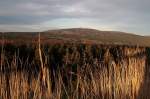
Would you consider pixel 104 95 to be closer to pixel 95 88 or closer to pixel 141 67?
pixel 95 88

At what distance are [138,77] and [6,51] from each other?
2.78m

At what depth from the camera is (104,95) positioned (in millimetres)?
8094

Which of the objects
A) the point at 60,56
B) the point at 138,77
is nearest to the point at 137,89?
the point at 138,77

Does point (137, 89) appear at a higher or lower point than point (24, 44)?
lower

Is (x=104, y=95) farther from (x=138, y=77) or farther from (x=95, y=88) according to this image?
(x=138, y=77)

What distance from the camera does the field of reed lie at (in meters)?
6.95

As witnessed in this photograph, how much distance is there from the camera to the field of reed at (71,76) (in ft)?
22.8

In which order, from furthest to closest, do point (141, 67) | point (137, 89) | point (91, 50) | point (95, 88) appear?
point (91, 50) → point (141, 67) → point (137, 89) → point (95, 88)

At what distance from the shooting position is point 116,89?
8172 millimetres

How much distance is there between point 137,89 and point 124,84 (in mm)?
431

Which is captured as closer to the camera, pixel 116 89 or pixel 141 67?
pixel 116 89

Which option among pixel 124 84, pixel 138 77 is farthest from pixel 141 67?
pixel 124 84

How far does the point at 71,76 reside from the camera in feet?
29.9

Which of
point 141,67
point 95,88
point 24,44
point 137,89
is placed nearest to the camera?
point 95,88
